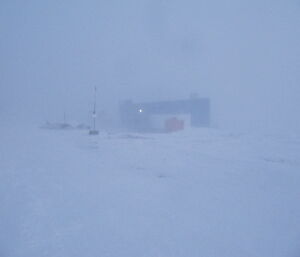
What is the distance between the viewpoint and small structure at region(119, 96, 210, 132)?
29.5 meters

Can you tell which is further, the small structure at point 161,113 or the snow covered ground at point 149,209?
the small structure at point 161,113

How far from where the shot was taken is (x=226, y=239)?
295cm

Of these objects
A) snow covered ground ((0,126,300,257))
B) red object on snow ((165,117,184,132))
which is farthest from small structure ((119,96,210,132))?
snow covered ground ((0,126,300,257))

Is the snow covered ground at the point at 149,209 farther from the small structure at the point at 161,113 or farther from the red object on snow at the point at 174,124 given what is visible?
the small structure at the point at 161,113

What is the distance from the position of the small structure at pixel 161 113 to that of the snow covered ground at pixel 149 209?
21560 mm

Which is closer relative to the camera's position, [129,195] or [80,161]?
[129,195]

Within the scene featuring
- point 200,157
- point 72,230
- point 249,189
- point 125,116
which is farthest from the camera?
point 125,116

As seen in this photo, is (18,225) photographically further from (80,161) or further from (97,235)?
(80,161)

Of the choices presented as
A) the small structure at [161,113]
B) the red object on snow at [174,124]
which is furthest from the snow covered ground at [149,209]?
the small structure at [161,113]

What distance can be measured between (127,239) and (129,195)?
1370 millimetres

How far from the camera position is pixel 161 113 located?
3241cm

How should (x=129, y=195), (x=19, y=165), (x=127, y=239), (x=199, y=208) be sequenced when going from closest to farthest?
(x=127, y=239), (x=199, y=208), (x=129, y=195), (x=19, y=165)

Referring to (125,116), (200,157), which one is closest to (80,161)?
(200,157)

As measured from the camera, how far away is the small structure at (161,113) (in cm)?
2947
